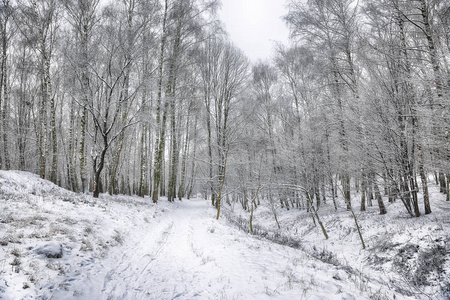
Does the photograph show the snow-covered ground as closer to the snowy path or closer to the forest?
the snowy path

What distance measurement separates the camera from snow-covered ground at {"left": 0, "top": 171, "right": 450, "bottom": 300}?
11.1 ft

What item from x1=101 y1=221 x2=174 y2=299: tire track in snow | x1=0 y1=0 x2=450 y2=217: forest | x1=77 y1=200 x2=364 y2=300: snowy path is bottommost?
x1=77 y1=200 x2=364 y2=300: snowy path

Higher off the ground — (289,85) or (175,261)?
(289,85)

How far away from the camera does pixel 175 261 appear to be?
486cm

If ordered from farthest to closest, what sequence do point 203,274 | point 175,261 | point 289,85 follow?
1. point 289,85
2. point 175,261
3. point 203,274

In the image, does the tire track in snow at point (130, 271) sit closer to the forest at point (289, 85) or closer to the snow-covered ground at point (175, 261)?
the snow-covered ground at point (175, 261)

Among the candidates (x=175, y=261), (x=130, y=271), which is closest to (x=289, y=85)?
(x=175, y=261)

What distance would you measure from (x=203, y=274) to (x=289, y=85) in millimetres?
15790

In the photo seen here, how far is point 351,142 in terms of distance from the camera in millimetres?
8969

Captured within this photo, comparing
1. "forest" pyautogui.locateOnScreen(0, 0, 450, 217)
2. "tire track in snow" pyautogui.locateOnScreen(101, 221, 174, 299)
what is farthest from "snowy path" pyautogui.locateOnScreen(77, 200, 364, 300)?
"forest" pyautogui.locateOnScreen(0, 0, 450, 217)

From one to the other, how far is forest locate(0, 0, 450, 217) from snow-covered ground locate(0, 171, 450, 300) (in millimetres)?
2241

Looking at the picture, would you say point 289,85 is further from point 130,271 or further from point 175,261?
point 130,271

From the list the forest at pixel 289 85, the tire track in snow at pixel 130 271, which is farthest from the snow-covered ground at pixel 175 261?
the forest at pixel 289 85

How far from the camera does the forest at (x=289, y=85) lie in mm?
7039
